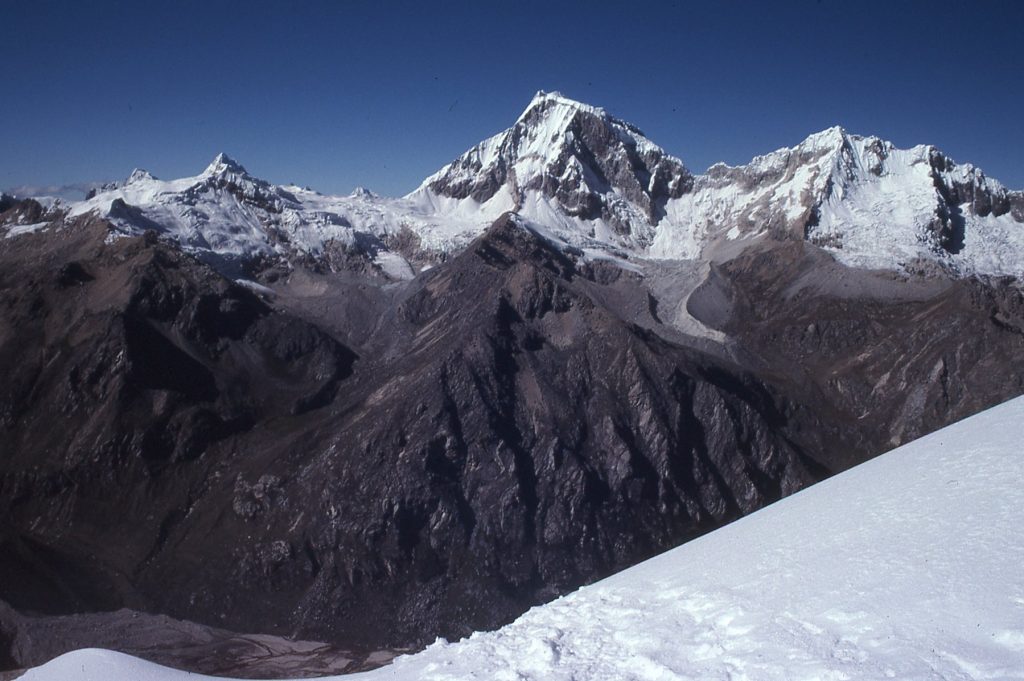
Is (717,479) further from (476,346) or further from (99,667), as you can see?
(99,667)

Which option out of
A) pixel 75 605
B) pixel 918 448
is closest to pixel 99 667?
pixel 918 448

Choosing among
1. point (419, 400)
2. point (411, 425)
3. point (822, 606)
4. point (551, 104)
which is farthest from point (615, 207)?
point (822, 606)

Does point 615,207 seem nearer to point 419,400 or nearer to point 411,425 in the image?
point 419,400

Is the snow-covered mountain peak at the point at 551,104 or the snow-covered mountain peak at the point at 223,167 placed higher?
the snow-covered mountain peak at the point at 551,104

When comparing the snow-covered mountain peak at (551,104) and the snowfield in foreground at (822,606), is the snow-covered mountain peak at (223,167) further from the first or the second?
the snowfield in foreground at (822,606)

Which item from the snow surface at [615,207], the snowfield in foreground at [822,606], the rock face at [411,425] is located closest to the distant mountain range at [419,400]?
the rock face at [411,425]
